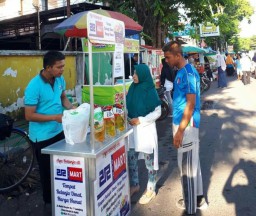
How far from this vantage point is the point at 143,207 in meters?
3.74

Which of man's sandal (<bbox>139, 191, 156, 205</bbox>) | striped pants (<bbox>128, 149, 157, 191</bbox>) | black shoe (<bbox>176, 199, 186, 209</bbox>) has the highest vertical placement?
striped pants (<bbox>128, 149, 157, 191</bbox>)

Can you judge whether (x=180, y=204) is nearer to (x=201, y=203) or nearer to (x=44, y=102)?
(x=201, y=203)

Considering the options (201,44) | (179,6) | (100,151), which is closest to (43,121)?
(100,151)

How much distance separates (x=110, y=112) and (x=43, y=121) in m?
0.67

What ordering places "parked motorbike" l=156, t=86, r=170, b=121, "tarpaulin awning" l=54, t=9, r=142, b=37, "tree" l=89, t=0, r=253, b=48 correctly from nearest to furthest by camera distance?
"tarpaulin awning" l=54, t=9, r=142, b=37
"parked motorbike" l=156, t=86, r=170, b=121
"tree" l=89, t=0, r=253, b=48

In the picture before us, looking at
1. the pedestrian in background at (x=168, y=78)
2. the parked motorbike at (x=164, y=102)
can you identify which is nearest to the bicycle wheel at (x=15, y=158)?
the parked motorbike at (x=164, y=102)

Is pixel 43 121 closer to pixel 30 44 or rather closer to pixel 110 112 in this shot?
pixel 110 112

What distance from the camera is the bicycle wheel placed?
170 inches

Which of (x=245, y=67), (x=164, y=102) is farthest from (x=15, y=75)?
(x=245, y=67)

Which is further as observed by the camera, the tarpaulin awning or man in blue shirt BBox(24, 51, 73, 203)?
the tarpaulin awning

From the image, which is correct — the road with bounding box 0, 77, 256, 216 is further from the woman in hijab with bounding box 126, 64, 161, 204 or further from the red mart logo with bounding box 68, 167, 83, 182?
the red mart logo with bounding box 68, 167, 83, 182

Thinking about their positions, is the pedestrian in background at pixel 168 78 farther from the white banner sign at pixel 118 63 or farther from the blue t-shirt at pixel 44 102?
the blue t-shirt at pixel 44 102

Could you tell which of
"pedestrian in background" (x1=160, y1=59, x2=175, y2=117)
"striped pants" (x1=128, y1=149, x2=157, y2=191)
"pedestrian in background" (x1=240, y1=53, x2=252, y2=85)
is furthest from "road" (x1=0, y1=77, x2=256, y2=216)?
"pedestrian in background" (x1=240, y1=53, x2=252, y2=85)

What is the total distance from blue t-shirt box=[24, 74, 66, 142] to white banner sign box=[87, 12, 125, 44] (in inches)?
33.5
